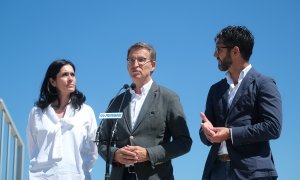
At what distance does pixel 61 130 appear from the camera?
490 cm

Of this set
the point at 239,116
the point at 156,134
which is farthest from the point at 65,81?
the point at 239,116

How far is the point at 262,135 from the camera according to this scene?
379 cm

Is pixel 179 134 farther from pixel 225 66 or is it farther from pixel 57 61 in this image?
pixel 57 61

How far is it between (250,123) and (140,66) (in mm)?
1388

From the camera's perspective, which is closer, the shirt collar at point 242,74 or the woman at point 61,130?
the shirt collar at point 242,74

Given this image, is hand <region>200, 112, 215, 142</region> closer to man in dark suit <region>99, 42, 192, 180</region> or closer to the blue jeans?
the blue jeans

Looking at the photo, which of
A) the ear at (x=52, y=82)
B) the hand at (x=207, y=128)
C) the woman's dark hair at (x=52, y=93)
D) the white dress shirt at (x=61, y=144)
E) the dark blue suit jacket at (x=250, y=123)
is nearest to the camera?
the dark blue suit jacket at (x=250, y=123)

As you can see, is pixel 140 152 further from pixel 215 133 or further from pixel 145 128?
pixel 215 133

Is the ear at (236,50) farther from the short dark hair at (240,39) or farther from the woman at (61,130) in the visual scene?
the woman at (61,130)

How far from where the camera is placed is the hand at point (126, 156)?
429 cm

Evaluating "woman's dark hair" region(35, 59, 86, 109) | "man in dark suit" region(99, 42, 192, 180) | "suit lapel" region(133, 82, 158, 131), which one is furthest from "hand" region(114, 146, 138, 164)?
"woman's dark hair" region(35, 59, 86, 109)

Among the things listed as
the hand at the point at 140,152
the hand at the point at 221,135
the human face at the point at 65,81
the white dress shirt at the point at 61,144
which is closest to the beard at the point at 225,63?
the hand at the point at 221,135

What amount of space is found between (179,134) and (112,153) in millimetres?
673

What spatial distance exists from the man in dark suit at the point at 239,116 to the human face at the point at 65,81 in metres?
1.63
